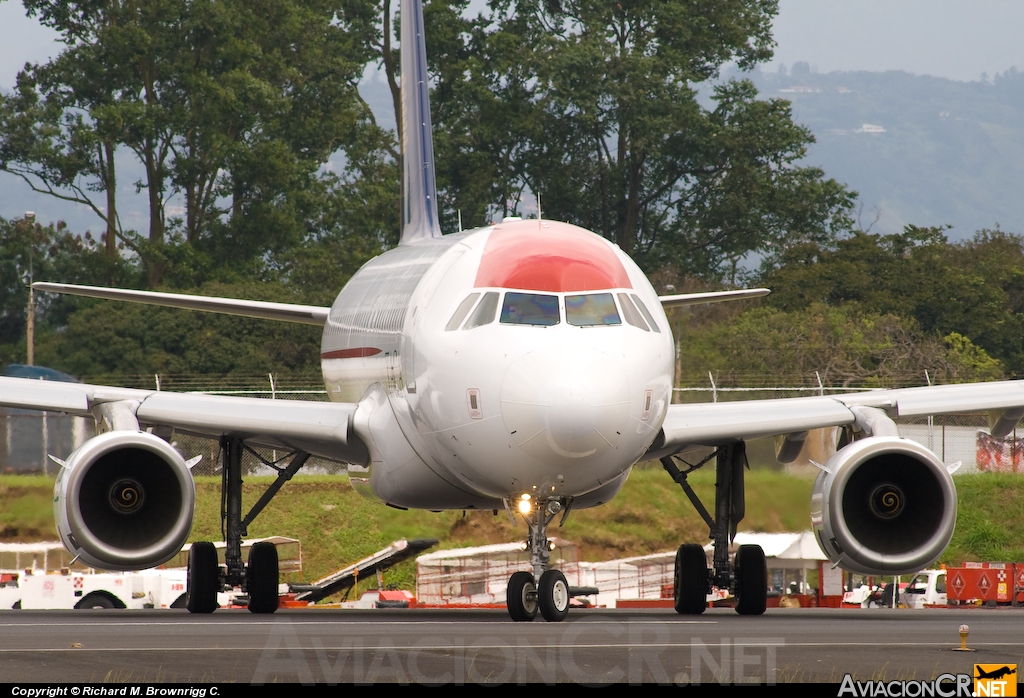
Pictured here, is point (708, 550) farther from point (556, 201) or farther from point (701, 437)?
point (556, 201)

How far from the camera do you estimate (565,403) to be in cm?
1289

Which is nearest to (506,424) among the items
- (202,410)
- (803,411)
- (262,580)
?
(202,410)

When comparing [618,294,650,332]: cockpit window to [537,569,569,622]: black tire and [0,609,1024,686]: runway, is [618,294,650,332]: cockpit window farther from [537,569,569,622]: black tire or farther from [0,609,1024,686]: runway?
[0,609,1024,686]: runway

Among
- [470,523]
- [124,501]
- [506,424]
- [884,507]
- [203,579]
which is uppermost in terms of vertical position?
[506,424]

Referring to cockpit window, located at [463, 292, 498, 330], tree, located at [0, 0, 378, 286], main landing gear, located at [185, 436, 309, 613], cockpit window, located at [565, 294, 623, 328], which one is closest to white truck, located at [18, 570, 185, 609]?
main landing gear, located at [185, 436, 309, 613]

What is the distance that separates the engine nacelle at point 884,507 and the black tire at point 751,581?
142 cm

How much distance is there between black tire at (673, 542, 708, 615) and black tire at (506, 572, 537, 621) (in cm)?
420

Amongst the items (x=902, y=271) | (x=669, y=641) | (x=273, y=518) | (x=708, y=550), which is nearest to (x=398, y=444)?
(x=669, y=641)

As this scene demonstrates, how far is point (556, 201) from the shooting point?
65250 mm

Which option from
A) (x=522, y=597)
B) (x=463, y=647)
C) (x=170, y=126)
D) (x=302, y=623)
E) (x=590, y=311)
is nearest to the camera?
(x=463, y=647)

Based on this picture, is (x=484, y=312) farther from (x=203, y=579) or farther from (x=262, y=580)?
(x=203, y=579)

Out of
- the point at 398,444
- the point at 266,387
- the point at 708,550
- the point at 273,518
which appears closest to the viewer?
the point at 398,444

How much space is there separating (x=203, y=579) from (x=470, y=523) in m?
12.1

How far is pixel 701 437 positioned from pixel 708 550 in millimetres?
12022
